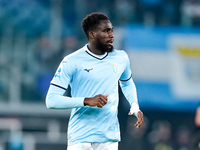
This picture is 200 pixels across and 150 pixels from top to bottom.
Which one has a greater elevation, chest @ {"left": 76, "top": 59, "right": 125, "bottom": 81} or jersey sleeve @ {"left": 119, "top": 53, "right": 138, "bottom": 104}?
chest @ {"left": 76, "top": 59, "right": 125, "bottom": 81}

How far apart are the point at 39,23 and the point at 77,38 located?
1.29 metres

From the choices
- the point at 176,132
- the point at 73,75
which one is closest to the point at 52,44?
the point at 176,132

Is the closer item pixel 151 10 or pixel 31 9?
pixel 31 9

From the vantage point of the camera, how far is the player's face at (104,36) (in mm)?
4898

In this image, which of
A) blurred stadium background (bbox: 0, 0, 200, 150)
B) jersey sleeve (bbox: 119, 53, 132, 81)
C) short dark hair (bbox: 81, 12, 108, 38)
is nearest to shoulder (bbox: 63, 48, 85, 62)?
short dark hair (bbox: 81, 12, 108, 38)

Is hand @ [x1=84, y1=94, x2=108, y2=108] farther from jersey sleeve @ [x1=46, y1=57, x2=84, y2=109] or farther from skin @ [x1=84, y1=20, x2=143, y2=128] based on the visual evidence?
skin @ [x1=84, y1=20, x2=143, y2=128]

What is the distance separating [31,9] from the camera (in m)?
15.6

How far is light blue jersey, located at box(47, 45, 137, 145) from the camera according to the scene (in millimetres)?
4719

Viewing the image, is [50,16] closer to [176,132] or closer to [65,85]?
[176,132]

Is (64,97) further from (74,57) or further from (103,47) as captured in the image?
(103,47)

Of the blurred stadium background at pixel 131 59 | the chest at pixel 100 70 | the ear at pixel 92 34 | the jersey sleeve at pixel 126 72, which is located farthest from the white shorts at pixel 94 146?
the blurred stadium background at pixel 131 59

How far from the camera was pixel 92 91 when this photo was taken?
4.78m

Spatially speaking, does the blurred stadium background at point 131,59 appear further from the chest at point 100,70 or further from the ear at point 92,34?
the chest at point 100,70

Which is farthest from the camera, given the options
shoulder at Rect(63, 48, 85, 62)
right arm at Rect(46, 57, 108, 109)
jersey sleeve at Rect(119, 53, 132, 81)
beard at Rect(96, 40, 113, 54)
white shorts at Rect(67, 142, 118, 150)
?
jersey sleeve at Rect(119, 53, 132, 81)
